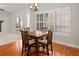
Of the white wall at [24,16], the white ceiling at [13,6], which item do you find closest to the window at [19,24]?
the white wall at [24,16]

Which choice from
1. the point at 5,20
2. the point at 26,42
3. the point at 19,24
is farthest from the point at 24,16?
the point at 26,42

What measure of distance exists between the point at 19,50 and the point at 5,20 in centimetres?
57

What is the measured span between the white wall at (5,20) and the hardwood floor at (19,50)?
0.27 m

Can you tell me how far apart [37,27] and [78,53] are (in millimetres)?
833

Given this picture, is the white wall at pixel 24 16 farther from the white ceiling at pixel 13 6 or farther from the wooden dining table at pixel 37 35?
the wooden dining table at pixel 37 35

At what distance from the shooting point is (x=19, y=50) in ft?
5.87

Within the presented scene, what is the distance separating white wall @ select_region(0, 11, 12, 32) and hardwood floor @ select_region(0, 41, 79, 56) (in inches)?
10.7

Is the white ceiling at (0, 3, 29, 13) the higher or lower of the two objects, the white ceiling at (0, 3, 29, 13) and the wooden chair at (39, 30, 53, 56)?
the higher

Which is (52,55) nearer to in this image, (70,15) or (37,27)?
(37,27)

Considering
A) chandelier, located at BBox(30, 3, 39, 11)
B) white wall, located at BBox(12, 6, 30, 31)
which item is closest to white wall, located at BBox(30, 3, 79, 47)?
chandelier, located at BBox(30, 3, 39, 11)

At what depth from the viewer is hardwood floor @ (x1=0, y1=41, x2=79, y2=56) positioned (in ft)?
5.77

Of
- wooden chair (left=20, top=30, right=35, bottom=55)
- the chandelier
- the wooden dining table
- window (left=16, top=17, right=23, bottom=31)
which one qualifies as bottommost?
wooden chair (left=20, top=30, right=35, bottom=55)

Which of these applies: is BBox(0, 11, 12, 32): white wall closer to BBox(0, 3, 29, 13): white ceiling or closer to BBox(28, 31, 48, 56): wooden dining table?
BBox(0, 3, 29, 13): white ceiling

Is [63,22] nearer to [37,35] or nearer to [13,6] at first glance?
[37,35]
